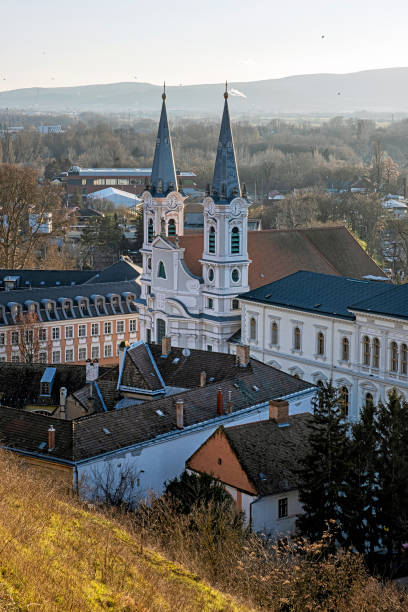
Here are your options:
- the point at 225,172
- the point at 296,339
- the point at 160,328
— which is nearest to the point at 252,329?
the point at 296,339

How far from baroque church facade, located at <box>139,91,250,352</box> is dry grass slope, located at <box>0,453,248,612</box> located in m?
33.4

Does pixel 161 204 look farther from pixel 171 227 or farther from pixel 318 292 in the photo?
pixel 318 292

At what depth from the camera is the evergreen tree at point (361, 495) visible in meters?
30.7

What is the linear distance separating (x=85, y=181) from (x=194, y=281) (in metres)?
116

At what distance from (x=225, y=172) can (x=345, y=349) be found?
581 inches

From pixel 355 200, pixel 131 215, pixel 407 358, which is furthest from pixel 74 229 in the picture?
pixel 407 358

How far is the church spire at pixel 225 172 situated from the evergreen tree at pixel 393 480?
92.0 feet

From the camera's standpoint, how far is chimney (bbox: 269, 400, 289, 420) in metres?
36.3

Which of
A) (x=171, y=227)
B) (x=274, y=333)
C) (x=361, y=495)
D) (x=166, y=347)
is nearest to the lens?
(x=361, y=495)

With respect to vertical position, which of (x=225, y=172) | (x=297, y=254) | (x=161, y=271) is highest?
(x=225, y=172)

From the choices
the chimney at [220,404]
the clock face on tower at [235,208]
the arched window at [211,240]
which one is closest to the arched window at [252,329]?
the arched window at [211,240]

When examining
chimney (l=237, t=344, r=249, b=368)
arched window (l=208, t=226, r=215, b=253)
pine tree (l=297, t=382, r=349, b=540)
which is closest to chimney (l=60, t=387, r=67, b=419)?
chimney (l=237, t=344, r=249, b=368)

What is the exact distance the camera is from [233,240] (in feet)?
191

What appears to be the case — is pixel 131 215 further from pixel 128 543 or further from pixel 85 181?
pixel 128 543
